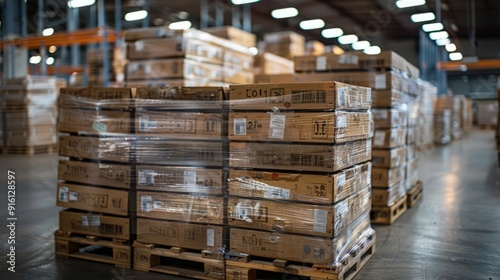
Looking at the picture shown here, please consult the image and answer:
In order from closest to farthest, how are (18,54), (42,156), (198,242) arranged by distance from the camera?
(198,242) → (42,156) → (18,54)

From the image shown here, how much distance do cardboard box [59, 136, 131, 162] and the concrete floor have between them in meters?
0.53

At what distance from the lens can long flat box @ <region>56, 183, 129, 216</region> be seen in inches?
147

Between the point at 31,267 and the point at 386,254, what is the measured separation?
2.75 metres

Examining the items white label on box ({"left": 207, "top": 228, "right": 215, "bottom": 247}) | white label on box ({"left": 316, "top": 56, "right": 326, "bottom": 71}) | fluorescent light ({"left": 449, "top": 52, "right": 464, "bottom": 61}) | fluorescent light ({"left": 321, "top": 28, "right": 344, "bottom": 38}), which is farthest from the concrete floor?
fluorescent light ({"left": 449, "top": 52, "right": 464, "bottom": 61})

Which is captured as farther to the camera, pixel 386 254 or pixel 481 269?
pixel 386 254

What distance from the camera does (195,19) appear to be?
1969 centimetres

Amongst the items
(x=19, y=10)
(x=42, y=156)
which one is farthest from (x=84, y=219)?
(x=19, y=10)

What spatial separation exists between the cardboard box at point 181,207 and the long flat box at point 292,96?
691mm

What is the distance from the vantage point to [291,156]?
3230mm

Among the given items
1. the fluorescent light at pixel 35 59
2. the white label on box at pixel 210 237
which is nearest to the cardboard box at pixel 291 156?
the white label on box at pixel 210 237

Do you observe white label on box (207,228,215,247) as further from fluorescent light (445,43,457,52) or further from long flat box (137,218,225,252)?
fluorescent light (445,43,457,52)

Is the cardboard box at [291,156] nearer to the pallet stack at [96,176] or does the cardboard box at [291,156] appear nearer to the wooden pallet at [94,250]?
the pallet stack at [96,176]

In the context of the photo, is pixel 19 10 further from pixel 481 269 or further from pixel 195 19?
pixel 481 269

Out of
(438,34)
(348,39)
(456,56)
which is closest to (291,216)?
(438,34)
